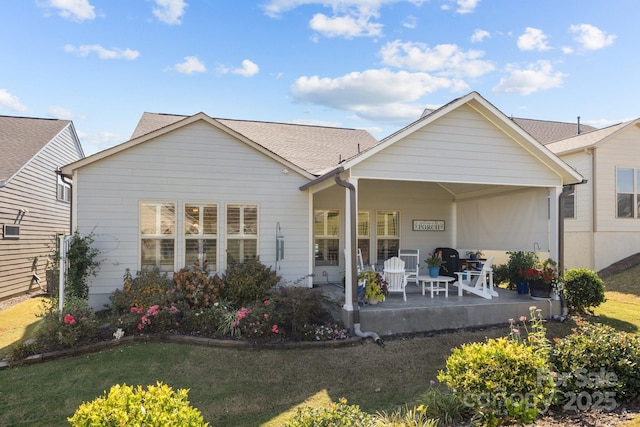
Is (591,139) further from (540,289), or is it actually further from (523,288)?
(540,289)

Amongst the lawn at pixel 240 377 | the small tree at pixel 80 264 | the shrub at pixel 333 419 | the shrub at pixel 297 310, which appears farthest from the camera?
the small tree at pixel 80 264

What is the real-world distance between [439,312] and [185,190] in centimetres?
620

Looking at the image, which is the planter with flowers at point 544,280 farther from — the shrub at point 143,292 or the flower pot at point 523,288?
the shrub at point 143,292

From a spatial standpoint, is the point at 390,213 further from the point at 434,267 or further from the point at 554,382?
the point at 554,382

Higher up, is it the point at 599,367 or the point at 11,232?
the point at 11,232

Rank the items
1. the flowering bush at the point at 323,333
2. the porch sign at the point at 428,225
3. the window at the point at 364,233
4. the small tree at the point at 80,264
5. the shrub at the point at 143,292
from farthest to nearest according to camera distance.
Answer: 1. the porch sign at the point at 428,225
2. the window at the point at 364,233
3. the small tree at the point at 80,264
4. the shrub at the point at 143,292
5. the flowering bush at the point at 323,333

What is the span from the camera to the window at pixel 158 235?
904 cm

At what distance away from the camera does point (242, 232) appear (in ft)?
31.6

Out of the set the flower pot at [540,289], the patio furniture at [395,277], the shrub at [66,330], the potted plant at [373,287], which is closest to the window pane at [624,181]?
the flower pot at [540,289]

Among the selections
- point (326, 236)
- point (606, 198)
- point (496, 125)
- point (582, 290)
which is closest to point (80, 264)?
point (326, 236)

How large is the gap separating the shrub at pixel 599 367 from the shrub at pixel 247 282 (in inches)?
219

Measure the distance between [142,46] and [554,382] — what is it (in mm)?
12985

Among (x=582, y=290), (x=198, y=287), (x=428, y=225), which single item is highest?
(x=428, y=225)

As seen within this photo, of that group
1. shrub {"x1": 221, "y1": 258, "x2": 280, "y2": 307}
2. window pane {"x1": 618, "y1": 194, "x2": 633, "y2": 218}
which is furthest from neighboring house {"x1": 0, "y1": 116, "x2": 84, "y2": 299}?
window pane {"x1": 618, "y1": 194, "x2": 633, "y2": 218}
